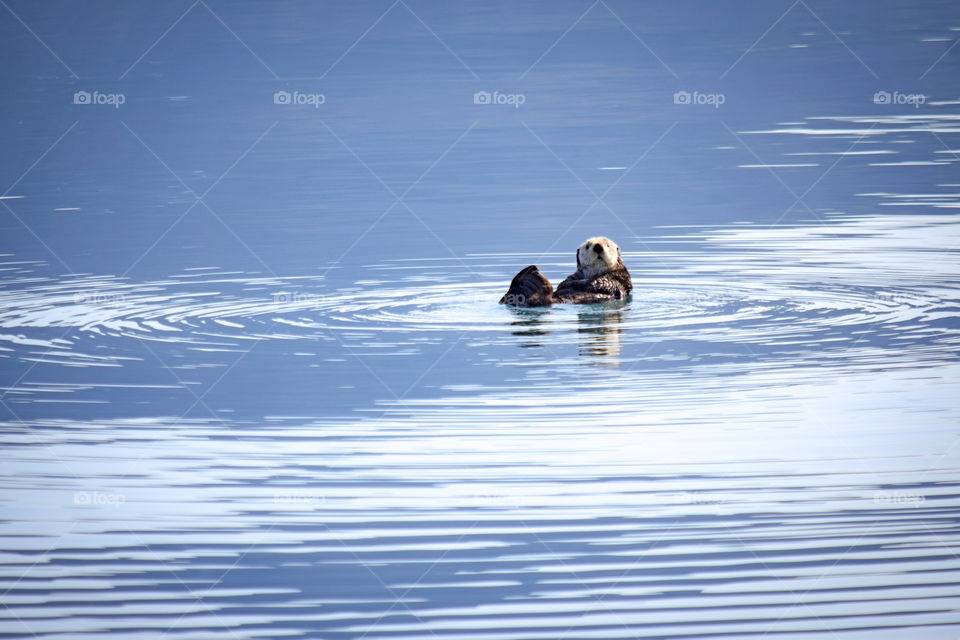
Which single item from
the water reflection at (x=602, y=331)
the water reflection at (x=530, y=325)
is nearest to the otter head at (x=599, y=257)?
the water reflection at (x=602, y=331)

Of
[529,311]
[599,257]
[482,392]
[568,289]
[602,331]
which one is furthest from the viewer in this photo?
[568,289]

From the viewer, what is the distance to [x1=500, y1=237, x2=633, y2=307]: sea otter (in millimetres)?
9578

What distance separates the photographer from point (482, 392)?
7266mm

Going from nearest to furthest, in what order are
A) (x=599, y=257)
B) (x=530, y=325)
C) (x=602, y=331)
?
(x=602, y=331), (x=530, y=325), (x=599, y=257)

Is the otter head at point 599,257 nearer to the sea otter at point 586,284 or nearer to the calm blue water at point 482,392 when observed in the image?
the sea otter at point 586,284

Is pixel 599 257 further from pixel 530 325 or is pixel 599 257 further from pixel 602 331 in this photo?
pixel 602 331

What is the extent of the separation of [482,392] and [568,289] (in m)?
3.09

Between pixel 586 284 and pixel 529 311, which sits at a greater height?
pixel 586 284

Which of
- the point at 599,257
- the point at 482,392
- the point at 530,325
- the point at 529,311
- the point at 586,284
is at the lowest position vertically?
the point at 482,392

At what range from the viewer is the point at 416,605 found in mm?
4512

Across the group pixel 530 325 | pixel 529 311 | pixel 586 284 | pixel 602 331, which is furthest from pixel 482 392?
pixel 586 284

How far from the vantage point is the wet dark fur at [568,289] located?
9539 mm

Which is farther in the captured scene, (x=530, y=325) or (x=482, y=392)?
(x=530, y=325)

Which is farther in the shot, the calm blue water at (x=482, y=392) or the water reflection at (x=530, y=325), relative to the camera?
the water reflection at (x=530, y=325)
